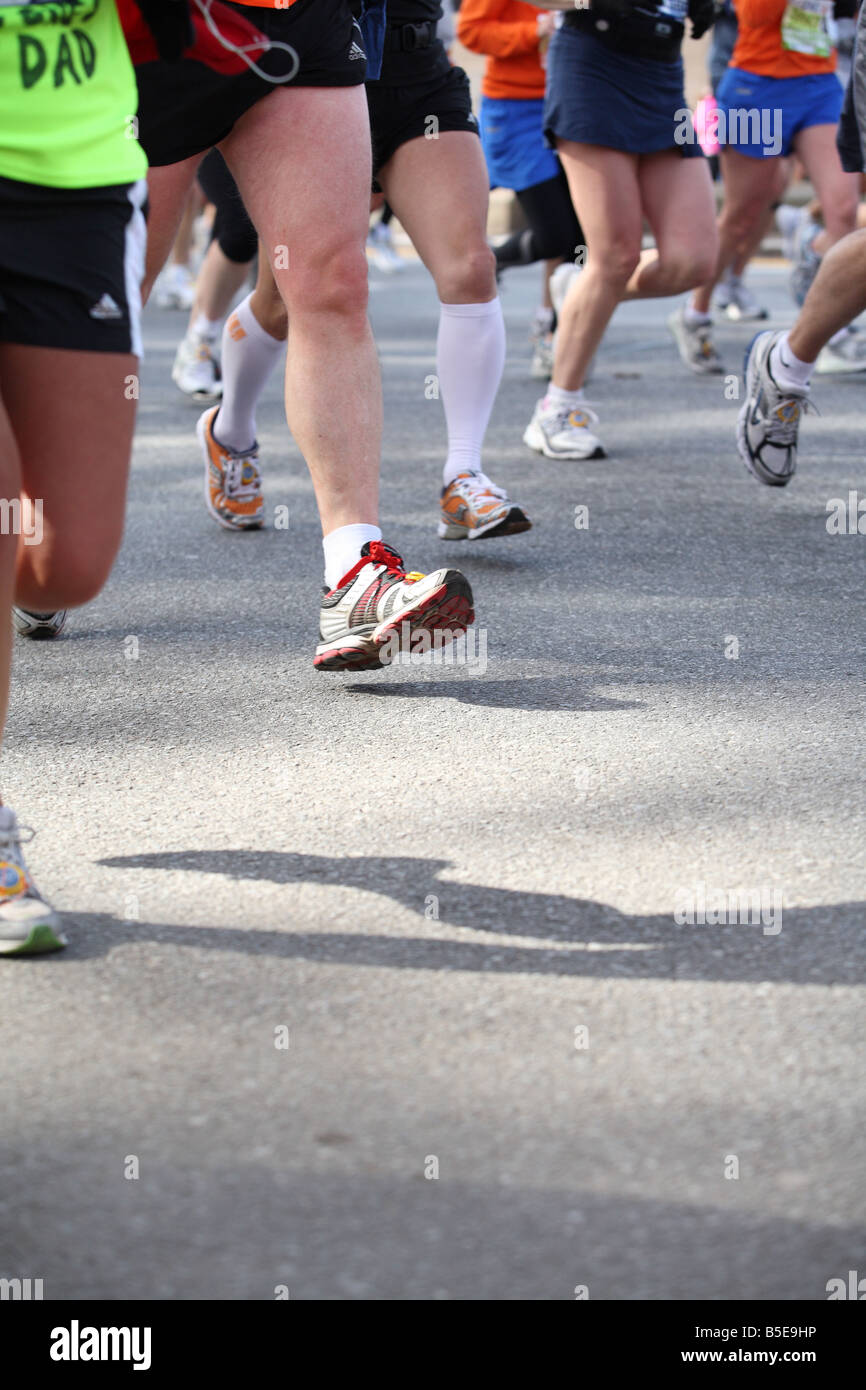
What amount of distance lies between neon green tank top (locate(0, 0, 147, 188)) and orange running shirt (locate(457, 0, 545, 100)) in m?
5.31

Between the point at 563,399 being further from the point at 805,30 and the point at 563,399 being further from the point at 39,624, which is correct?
the point at 39,624

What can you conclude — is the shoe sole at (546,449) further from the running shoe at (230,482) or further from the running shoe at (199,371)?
the running shoe at (199,371)

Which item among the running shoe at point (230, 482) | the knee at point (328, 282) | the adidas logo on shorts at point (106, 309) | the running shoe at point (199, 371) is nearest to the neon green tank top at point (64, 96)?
the adidas logo on shorts at point (106, 309)

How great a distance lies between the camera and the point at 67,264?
2.22 m

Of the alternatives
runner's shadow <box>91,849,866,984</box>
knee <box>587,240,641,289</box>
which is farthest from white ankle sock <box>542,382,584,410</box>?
runner's shadow <box>91,849,866,984</box>

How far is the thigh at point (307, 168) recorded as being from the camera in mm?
3191

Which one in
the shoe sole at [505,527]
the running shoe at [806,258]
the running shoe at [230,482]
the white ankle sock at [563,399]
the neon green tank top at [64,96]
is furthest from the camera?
the running shoe at [806,258]

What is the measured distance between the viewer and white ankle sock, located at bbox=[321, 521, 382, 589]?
3.40 m

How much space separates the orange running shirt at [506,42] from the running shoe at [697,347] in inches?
50.7

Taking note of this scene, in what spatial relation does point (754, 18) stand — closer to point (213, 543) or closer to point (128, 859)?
point (213, 543)

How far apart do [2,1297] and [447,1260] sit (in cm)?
40

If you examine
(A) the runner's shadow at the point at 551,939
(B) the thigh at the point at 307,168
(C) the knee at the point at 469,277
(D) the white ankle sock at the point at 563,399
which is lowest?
(D) the white ankle sock at the point at 563,399

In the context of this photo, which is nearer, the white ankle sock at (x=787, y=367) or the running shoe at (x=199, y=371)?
the white ankle sock at (x=787, y=367)

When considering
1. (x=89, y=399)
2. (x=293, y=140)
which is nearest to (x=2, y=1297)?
(x=89, y=399)
